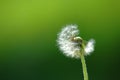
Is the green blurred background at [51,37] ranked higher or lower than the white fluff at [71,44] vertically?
higher

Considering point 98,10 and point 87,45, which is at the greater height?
point 98,10

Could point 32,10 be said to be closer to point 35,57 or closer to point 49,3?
point 49,3

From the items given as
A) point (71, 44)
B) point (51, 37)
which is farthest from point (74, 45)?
point (51, 37)

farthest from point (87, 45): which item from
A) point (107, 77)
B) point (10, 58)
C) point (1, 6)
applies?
point (1, 6)

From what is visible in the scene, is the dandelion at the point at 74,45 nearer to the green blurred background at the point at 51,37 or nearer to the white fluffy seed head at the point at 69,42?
the white fluffy seed head at the point at 69,42

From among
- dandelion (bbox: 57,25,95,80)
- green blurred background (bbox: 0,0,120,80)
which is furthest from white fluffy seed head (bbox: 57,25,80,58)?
green blurred background (bbox: 0,0,120,80)

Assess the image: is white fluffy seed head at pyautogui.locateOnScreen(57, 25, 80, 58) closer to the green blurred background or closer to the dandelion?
the dandelion

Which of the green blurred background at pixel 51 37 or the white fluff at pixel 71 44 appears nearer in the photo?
the white fluff at pixel 71 44

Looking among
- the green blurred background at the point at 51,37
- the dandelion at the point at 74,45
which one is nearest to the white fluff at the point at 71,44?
the dandelion at the point at 74,45
